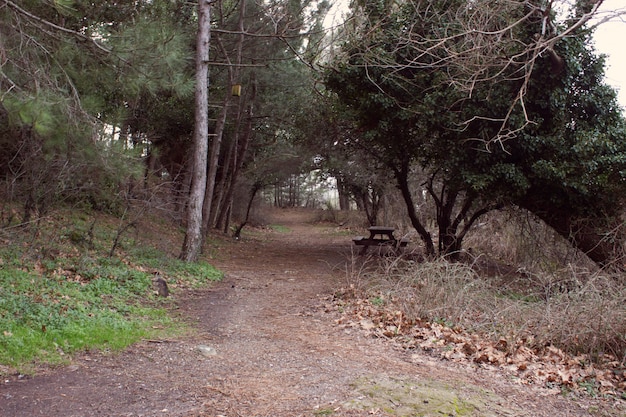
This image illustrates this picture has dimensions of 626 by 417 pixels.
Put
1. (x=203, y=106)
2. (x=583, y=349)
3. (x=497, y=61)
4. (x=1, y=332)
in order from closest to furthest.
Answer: (x=1, y=332), (x=583, y=349), (x=497, y=61), (x=203, y=106)

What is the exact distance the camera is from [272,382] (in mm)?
4148

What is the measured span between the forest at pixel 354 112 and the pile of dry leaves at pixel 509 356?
→ 1.22ft

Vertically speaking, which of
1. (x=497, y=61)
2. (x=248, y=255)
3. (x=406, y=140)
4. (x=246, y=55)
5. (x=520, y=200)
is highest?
(x=246, y=55)

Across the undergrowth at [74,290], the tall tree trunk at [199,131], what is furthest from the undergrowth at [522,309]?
the tall tree trunk at [199,131]

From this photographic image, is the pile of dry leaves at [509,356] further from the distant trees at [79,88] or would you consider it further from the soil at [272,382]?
the distant trees at [79,88]

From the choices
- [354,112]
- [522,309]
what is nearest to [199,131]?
[354,112]

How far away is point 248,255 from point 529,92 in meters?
8.10

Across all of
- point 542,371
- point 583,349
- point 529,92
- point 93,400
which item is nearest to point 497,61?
point 529,92

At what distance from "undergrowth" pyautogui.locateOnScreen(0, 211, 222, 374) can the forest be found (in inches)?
5.1

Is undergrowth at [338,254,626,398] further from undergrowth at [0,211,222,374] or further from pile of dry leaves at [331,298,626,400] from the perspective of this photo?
undergrowth at [0,211,222,374]

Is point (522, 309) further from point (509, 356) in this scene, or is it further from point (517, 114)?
point (517, 114)

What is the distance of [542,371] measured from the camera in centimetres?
466

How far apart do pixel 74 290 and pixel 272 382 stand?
3204 mm

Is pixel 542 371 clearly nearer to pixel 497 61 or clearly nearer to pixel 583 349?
pixel 583 349
